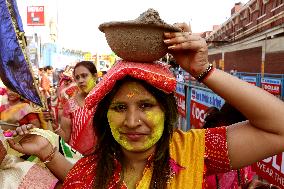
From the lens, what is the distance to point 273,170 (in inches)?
147

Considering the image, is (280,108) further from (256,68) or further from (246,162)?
(256,68)

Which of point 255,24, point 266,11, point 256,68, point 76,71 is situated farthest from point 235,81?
point 255,24

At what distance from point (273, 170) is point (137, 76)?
2.71m

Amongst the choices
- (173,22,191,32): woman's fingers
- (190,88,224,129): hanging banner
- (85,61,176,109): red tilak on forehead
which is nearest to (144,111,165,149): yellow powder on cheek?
(85,61,176,109): red tilak on forehead

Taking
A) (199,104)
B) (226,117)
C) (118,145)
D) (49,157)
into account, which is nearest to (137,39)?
(118,145)

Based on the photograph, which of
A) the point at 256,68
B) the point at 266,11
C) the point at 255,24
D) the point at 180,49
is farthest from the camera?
the point at 255,24

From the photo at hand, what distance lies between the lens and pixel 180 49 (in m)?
1.43

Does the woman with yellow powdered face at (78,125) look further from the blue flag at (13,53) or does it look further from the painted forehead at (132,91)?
the painted forehead at (132,91)

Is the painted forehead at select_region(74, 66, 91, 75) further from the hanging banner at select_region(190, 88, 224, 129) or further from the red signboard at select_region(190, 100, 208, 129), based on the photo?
the red signboard at select_region(190, 100, 208, 129)

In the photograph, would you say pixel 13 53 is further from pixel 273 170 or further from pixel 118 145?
pixel 273 170

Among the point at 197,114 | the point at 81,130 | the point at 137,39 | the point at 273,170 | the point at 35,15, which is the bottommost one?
the point at 273,170

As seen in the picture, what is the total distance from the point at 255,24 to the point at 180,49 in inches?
889

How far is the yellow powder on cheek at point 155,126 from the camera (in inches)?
62.2

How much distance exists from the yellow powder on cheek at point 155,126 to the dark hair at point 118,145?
45mm
